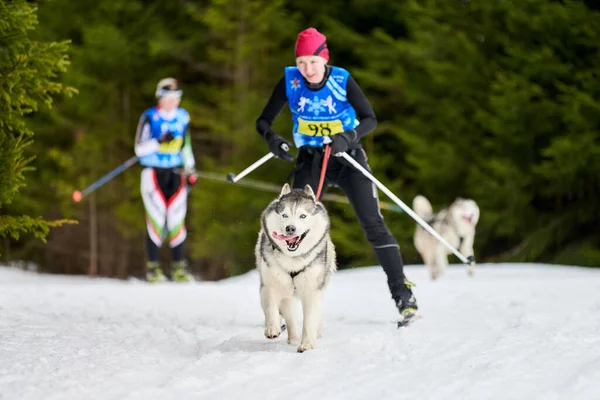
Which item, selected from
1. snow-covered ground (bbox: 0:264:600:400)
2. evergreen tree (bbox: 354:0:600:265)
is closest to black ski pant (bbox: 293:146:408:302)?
snow-covered ground (bbox: 0:264:600:400)

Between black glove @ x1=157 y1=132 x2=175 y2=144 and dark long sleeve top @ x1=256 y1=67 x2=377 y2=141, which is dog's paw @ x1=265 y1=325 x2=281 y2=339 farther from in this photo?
black glove @ x1=157 y1=132 x2=175 y2=144

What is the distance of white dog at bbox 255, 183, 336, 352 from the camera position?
4.45 meters

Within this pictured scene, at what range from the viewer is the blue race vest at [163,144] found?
9367mm

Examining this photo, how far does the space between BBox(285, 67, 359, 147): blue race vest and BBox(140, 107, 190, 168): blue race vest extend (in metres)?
4.32

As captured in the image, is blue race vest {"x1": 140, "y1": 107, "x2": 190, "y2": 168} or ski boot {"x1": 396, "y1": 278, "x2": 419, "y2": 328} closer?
ski boot {"x1": 396, "y1": 278, "x2": 419, "y2": 328}

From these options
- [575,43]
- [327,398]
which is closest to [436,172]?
[575,43]

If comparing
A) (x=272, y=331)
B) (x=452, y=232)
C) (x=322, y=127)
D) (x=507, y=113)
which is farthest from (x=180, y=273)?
(x=507, y=113)

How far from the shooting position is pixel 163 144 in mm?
9336

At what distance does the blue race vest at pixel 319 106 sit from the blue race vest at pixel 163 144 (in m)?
4.32

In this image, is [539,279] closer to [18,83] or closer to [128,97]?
[18,83]

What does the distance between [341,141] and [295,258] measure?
92 cm

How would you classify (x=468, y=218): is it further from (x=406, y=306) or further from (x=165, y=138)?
(x=406, y=306)

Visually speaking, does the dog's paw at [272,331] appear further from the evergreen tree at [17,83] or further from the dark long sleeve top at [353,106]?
the evergreen tree at [17,83]

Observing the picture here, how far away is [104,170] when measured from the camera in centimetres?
2134
